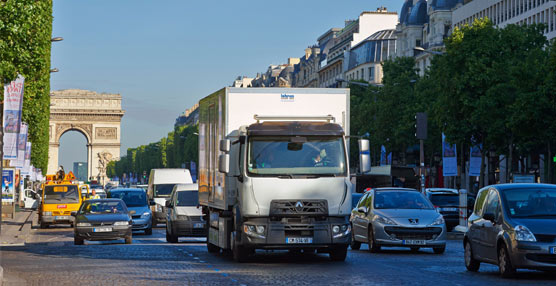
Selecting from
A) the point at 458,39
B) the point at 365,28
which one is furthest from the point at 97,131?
the point at 458,39

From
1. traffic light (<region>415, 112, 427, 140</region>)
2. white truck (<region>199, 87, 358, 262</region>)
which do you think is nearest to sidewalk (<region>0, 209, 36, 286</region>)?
white truck (<region>199, 87, 358, 262</region>)

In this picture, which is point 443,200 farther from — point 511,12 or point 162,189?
point 511,12

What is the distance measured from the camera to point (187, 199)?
3484 centimetres

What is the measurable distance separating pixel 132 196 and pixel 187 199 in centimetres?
933

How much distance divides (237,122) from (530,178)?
746 inches

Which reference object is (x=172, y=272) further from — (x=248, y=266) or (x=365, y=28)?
(x=365, y=28)

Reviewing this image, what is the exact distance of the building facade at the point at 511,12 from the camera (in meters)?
72.9

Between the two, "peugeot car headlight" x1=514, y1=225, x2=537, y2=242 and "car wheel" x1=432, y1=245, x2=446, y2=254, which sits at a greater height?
"peugeot car headlight" x1=514, y1=225, x2=537, y2=242

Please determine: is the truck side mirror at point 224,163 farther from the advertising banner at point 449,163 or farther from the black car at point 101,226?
the advertising banner at point 449,163

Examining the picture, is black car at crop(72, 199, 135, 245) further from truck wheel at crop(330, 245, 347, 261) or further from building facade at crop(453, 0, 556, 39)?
building facade at crop(453, 0, 556, 39)

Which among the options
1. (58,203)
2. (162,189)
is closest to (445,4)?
(162,189)

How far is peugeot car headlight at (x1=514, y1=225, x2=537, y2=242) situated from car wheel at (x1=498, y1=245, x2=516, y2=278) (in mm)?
467

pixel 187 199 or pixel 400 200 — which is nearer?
pixel 400 200

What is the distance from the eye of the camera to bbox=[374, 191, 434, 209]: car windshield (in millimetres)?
25938
